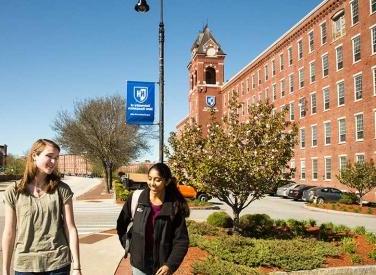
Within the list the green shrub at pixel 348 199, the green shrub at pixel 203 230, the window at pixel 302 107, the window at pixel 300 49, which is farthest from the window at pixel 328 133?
the green shrub at pixel 203 230

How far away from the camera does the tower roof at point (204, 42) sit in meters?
78.0

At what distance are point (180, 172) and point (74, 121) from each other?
110 ft

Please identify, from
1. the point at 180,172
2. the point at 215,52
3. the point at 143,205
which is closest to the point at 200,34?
the point at 215,52

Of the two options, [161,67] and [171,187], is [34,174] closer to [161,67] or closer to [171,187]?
[171,187]

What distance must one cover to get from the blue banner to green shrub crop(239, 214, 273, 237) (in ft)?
13.9

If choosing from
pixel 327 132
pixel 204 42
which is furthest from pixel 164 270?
pixel 204 42

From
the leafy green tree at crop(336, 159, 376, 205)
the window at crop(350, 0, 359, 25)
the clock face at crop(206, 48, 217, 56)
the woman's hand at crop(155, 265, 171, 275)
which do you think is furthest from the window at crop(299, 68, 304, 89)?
the woman's hand at crop(155, 265, 171, 275)

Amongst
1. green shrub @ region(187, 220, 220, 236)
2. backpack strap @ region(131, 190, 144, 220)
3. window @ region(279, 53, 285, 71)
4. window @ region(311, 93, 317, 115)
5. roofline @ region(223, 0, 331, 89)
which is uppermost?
roofline @ region(223, 0, 331, 89)

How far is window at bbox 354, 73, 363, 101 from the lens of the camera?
121 feet

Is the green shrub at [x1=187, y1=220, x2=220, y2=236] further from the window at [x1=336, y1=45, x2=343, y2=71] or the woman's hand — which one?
the window at [x1=336, y1=45, x2=343, y2=71]

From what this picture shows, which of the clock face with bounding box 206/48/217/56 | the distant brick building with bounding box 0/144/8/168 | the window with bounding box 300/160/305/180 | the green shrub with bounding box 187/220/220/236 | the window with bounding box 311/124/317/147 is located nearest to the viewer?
the green shrub with bounding box 187/220/220/236

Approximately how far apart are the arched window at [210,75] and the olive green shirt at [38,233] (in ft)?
246

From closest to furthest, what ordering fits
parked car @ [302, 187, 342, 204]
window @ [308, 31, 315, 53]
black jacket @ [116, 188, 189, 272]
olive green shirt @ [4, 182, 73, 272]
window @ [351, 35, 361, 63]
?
olive green shirt @ [4, 182, 73, 272] < black jacket @ [116, 188, 189, 272] < parked car @ [302, 187, 342, 204] < window @ [351, 35, 361, 63] < window @ [308, 31, 315, 53]

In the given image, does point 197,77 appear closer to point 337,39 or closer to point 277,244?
point 337,39
